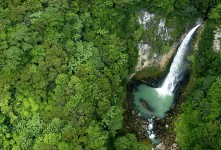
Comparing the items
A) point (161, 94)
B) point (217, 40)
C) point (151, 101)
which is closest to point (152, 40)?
point (161, 94)

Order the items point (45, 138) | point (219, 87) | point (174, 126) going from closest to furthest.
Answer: point (45, 138), point (219, 87), point (174, 126)

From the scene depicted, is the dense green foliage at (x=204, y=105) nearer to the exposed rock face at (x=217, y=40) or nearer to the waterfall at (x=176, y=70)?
the exposed rock face at (x=217, y=40)

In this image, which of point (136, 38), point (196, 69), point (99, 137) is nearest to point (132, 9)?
point (136, 38)

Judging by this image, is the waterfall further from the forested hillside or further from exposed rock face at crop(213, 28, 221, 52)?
the forested hillside

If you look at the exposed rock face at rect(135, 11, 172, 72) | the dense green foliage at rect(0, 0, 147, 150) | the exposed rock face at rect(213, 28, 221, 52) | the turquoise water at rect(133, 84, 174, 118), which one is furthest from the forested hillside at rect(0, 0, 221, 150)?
the exposed rock face at rect(135, 11, 172, 72)

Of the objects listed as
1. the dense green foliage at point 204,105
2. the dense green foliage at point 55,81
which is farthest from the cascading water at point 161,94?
the dense green foliage at point 55,81

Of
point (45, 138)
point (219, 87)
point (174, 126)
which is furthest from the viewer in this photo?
point (174, 126)

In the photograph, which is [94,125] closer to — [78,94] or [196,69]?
[78,94]

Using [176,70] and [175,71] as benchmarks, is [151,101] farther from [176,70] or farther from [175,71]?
[176,70]
